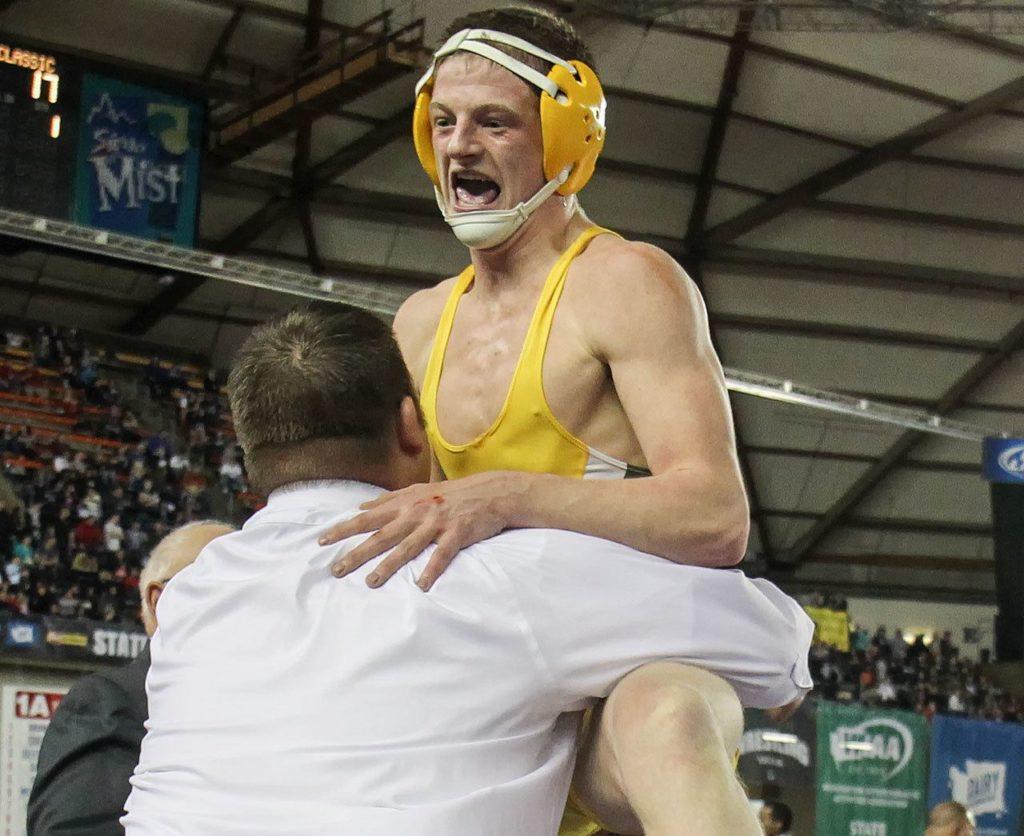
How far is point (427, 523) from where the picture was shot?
198 centimetres

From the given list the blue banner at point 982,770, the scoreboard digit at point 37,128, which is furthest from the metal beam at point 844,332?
the scoreboard digit at point 37,128

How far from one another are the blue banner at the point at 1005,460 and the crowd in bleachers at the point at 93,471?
992 centimetres

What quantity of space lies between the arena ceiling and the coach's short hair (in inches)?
560

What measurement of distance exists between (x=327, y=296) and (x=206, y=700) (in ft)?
54.1

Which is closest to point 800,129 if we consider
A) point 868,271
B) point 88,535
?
point 868,271

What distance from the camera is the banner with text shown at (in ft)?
70.3

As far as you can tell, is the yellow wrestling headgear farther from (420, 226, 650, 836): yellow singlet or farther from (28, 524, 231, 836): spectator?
(28, 524, 231, 836): spectator

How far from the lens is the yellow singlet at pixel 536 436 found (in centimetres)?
251

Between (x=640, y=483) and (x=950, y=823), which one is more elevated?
(x=640, y=483)

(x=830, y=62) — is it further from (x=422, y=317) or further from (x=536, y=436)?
(x=536, y=436)

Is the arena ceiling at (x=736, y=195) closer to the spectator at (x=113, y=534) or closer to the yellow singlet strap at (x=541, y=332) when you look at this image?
the spectator at (x=113, y=534)

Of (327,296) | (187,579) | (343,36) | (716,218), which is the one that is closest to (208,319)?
(327,296)

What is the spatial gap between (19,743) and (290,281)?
29.6ft

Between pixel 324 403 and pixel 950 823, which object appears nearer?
pixel 324 403
